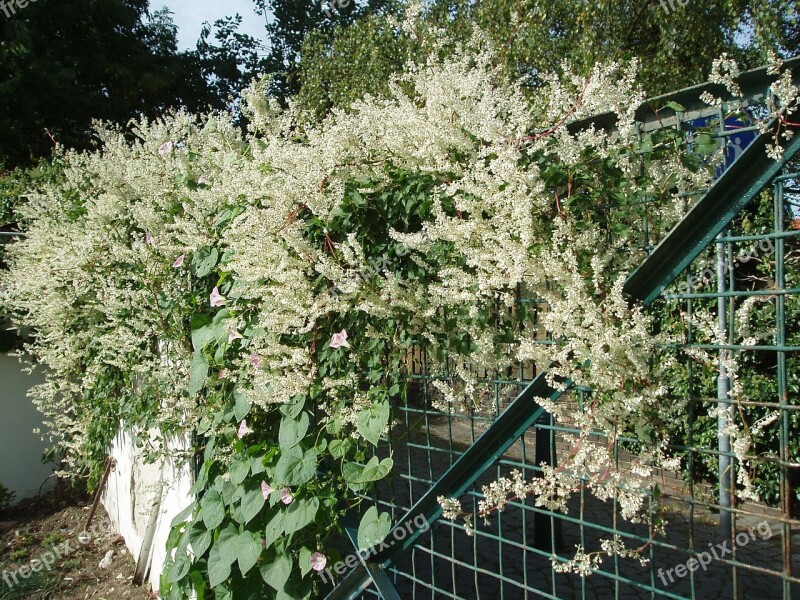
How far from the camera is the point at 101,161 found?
13.8ft

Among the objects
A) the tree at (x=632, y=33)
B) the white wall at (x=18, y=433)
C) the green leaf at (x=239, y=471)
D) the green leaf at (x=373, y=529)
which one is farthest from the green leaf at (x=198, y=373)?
the tree at (x=632, y=33)

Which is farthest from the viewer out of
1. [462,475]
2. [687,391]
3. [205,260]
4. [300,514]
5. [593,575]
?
[593,575]

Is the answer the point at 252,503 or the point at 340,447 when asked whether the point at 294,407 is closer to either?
the point at 340,447

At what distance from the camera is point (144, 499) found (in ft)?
→ 15.5

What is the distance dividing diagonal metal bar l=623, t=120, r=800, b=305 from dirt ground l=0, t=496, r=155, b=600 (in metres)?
3.96

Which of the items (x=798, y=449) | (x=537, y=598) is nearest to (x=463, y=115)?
(x=537, y=598)

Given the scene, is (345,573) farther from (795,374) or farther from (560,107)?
(795,374)

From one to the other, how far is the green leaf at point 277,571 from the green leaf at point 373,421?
2.30 ft

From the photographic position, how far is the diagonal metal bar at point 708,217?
1568 millimetres

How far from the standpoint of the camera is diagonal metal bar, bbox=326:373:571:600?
1949mm

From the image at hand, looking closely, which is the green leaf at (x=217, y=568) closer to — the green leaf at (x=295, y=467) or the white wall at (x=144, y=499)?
the green leaf at (x=295, y=467)

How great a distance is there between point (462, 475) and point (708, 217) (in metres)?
1.11

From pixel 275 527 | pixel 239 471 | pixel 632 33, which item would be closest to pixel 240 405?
pixel 239 471

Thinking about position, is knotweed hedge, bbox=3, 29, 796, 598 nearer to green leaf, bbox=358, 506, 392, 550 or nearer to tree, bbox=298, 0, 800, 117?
green leaf, bbox=358, 506, 392, 550
